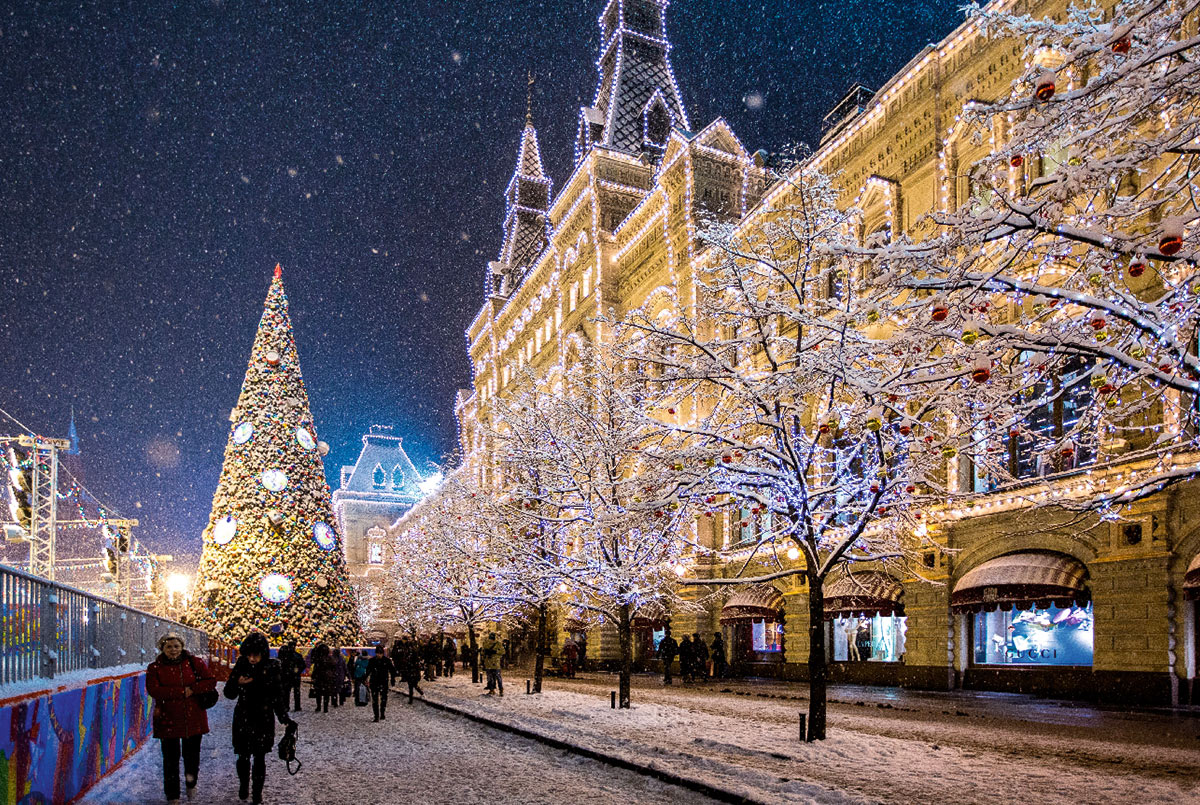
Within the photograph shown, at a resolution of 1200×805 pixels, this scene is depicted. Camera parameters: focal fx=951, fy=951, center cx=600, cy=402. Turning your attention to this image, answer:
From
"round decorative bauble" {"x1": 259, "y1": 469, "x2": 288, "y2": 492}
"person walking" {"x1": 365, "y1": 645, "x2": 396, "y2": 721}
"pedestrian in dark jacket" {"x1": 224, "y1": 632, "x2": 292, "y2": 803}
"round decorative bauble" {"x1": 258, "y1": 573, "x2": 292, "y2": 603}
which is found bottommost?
"person walking" {"x1": 365, "y1": 645, "x2": 396, "y2": 721}

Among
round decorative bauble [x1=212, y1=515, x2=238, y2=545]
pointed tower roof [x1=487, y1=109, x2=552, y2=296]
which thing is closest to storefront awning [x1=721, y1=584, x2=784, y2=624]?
round decorative bauble [x1=212, y1=515, x2=238, y2=545]

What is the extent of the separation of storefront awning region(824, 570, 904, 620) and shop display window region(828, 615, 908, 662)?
0.48 metres

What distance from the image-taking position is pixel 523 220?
70.2 metres

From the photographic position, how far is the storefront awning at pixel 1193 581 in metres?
A: 16.8

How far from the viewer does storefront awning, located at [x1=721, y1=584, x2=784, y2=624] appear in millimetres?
30234

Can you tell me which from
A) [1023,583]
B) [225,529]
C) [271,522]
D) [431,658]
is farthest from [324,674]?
[431,658]

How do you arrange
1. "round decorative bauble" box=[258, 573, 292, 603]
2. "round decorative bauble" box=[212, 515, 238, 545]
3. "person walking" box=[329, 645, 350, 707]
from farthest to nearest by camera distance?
"round decorative bauble" box=[258, 573, 292, 603] → "round decorative bauble" box=[212, 515, 238, 545] → "person walking" box=[329, 645, 350, 707]

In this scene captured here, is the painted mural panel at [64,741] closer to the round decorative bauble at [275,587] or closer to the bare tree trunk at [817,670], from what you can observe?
the bare tree trunk at [817,670]

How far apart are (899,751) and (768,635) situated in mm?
20617

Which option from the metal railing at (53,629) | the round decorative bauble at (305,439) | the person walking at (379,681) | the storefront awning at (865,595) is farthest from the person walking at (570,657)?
the metal railing at (53,629)

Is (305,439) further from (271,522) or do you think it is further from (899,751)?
(899,751)

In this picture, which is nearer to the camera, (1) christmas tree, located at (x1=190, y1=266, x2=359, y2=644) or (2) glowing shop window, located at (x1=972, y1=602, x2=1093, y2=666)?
(2) glowing shop window, located at (x1=972, y1=602, x2=1093, y2=666)

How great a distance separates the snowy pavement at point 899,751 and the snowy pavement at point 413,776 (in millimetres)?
659

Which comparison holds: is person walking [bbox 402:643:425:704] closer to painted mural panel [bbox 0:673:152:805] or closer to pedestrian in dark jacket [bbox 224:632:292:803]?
painted mural panel [bbox 0:673:152:805]
